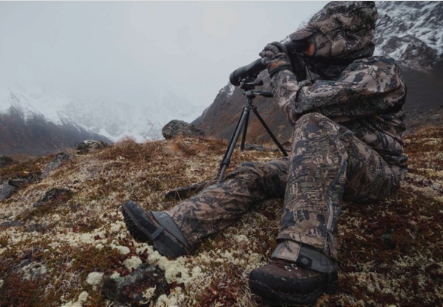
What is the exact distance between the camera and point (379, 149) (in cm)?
385

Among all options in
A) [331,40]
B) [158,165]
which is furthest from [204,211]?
[158,165]

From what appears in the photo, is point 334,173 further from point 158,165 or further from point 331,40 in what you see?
point 158,165

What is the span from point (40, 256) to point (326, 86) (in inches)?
160

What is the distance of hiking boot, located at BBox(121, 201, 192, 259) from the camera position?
332cm

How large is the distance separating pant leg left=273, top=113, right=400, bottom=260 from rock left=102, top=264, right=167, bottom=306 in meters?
1.27

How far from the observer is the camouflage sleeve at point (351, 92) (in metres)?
3.21

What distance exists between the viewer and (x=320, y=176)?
9.52 feet

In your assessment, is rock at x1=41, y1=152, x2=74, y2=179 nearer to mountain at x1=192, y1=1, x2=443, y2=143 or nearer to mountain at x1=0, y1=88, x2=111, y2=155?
mountain at x1=192, y1=1, x2=443, y2=143

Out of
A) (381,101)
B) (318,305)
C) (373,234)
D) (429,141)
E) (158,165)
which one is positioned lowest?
(429,141)

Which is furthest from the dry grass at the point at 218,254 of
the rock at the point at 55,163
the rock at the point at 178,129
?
the rock at the point at 178,129

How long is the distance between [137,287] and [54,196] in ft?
15.1

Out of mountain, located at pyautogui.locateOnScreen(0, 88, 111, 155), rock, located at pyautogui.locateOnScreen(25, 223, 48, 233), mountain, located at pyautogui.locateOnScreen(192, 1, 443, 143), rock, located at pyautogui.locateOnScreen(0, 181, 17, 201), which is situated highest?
mountain, located at pyautogui.locateOnScreen(0, 88, 111, 155)

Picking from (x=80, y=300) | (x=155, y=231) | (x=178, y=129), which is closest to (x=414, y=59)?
(x=178, y=129)

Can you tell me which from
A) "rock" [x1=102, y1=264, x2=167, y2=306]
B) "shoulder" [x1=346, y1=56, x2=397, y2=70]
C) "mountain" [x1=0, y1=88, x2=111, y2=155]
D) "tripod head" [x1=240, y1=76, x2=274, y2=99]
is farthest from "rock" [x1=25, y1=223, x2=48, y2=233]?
"mountain" [x1=0, y1=88, x2=111, y2=155]
